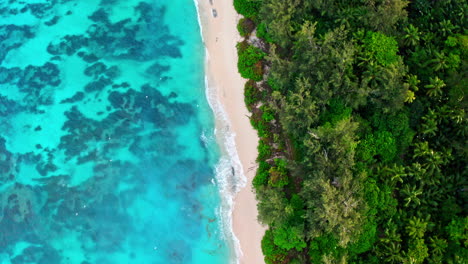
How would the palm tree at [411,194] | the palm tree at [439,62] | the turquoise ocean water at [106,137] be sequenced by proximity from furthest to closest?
the turquoise ocean water at [106,137]
the palm tree at [439,62]
the palm tree at [411,194]

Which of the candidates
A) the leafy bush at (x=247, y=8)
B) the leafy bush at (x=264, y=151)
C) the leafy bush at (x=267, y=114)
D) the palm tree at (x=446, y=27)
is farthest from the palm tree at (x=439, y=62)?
the leafy bush at (x=247, y=8)

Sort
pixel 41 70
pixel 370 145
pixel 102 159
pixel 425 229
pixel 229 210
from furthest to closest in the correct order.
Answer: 1. pixel 41 70
2. pixel 102 159
3. pixel 229 210
4. pixel 370 145
5. pixel 425 229

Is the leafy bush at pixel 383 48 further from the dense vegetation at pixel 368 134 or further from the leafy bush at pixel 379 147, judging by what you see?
the leafy bush at pixel 379 147

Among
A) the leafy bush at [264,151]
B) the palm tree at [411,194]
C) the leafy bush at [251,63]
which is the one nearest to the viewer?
the palm tree at [411,194]

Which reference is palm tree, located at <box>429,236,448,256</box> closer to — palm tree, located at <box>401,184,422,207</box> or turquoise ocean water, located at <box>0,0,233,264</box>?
palm tree, located at <box>401,184,422,207</box>

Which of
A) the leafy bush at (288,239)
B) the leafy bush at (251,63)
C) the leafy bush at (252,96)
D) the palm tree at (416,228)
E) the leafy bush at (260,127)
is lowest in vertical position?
the leafy bush at (288,239)

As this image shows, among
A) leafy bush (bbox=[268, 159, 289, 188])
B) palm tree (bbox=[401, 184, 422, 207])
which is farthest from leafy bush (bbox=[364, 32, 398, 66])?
leafy bush (bbox=[268, 159, 289, 188])

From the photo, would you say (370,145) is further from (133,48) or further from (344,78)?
(133,48)

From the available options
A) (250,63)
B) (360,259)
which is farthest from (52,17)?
(360,259)
